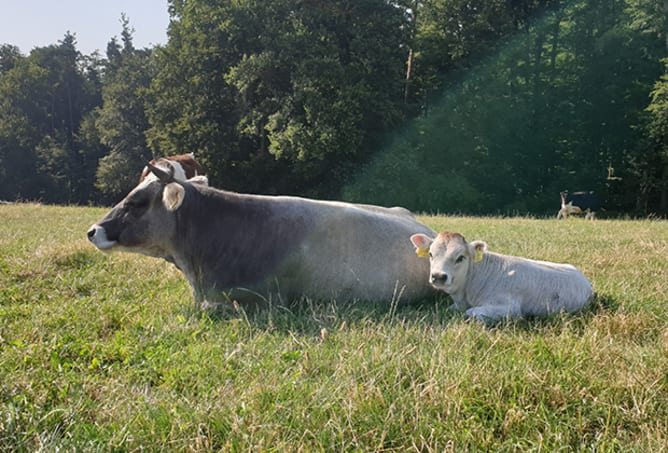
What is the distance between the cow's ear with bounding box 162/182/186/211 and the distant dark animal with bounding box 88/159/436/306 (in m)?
0.01

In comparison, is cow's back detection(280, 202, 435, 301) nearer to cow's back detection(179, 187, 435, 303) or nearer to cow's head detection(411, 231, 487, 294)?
cow's back detection(179, 187, 435, 303)

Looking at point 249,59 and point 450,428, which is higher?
point 249,59

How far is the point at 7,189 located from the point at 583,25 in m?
50.5

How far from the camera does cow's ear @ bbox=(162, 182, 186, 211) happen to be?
207 inches

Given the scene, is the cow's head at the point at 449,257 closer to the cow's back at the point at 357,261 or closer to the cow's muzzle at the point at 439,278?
the cow's muzzle at the point at 439,278

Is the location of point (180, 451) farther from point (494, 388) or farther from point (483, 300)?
point (483, 300)

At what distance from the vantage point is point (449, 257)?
477cm

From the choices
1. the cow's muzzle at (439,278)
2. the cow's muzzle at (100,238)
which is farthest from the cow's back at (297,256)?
the cow's muzzle at (100,238)

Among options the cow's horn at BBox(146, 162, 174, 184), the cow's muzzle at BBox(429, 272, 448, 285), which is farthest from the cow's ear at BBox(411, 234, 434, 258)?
the cow's horn at BBox(146, 162, 174, 184)

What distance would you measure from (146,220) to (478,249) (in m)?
3.51

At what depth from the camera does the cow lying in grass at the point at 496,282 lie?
470 cm

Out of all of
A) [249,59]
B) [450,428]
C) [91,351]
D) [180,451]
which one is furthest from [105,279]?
[249,59]

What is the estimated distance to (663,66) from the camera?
107ft

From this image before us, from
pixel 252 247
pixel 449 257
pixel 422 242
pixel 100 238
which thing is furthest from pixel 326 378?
pixel 100 238
